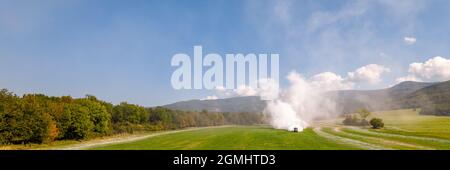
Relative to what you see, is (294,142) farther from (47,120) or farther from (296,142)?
(47,120)

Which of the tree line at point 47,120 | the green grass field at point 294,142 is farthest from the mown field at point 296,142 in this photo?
the tree line at point 47,120

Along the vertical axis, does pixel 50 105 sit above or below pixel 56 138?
above

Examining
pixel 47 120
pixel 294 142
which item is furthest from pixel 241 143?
pixel 47 120

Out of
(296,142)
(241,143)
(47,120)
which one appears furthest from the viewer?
(47,120)

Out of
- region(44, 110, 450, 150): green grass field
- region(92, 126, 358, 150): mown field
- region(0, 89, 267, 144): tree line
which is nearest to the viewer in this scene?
region(44, 110, 450, 150): green grass field

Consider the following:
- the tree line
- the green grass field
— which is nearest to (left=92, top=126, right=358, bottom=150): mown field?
the green grass field

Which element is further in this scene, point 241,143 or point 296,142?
point 296,142

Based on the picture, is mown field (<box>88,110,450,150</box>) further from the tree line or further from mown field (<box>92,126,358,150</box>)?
the tree line

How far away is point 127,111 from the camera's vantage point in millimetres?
183250

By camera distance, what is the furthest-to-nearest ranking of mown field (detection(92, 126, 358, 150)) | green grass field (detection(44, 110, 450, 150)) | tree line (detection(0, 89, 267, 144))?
tree line (detection(0, 89, 267, 144))
mown field (detection(92, 126, 358, 150))
green grass field (detection(44, 110, 450, 150))
